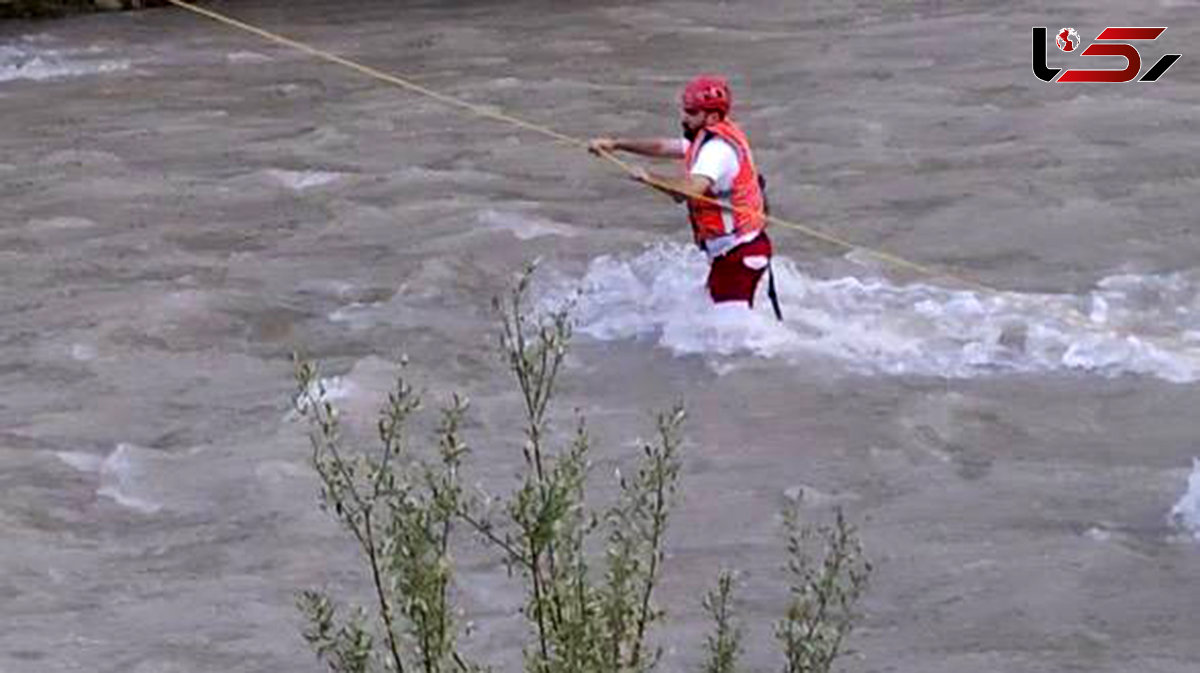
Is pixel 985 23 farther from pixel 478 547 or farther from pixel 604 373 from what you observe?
pixel 478 547

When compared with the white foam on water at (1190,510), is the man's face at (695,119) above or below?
above

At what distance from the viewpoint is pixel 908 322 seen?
1145cm

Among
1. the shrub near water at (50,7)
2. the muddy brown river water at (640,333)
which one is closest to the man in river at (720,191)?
the muddy brown river water at (640,333)

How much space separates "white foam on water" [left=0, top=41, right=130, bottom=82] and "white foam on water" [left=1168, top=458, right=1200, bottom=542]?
43.3 ft

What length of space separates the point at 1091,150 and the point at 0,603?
8.98 metres

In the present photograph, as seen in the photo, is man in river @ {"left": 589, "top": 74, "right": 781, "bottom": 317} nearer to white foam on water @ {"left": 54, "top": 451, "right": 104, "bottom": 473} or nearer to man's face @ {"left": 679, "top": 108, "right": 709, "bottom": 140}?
man's face @ {"left": 679, "top": 108, "right": 709, "bottom": 140}

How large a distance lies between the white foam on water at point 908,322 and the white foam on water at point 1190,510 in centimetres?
152

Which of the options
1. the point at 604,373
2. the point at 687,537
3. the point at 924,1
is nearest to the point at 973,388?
the point at 604,373

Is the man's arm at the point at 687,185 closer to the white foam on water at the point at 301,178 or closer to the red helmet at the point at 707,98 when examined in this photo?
the red helmet at the point at 707,98

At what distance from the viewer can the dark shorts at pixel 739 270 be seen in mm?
11031

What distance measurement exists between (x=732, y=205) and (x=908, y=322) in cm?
113

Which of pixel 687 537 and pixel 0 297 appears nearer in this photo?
pixel 687 537

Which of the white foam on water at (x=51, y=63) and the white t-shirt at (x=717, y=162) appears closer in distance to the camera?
the white t-shirt at (x=717, y=162)

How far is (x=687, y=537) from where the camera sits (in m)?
8.63
